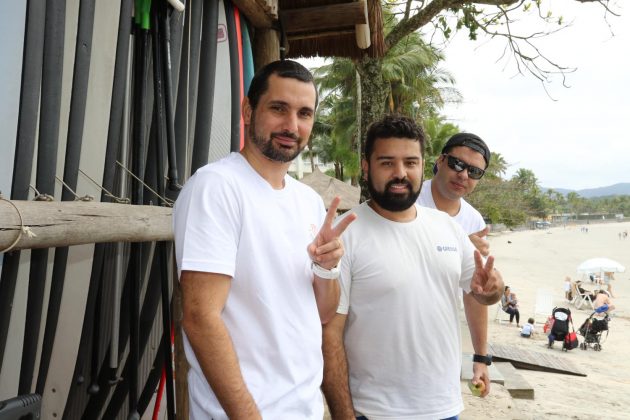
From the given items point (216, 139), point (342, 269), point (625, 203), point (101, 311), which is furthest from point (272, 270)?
point (625, 203)

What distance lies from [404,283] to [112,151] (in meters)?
1.32

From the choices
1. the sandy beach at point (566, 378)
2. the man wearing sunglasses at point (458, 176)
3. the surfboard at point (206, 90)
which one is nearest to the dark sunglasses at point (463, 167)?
the man wearing sunglasses at point (458, 176)

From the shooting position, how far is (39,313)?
1.75m

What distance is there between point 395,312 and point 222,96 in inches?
67.2

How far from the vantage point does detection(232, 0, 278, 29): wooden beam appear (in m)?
2.88

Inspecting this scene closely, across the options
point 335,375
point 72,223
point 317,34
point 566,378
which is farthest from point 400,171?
point 566,378

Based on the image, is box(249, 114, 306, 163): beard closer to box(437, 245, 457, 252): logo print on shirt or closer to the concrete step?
box(437, 245, 457, 252): logo print on shirt

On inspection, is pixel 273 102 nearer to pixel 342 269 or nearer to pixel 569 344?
pixel 342 269

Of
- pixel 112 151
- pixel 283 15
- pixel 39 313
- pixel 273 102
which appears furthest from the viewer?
pixel 283 15

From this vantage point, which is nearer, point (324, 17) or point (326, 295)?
point (326, 295)

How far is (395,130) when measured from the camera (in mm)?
2053

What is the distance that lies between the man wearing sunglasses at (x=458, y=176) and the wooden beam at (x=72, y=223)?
1706mm

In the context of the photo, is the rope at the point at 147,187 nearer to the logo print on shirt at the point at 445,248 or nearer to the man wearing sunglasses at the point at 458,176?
the logo print on shirt at the point at 445,248

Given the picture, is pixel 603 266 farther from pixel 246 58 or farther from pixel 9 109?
pixel 9 109
